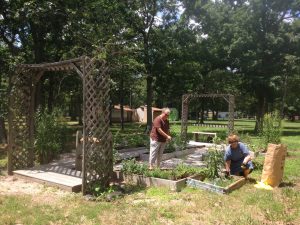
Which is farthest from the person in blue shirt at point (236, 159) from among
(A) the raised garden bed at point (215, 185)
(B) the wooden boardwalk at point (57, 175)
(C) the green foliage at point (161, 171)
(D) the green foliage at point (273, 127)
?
(D) the green foliage at point (273, 127)

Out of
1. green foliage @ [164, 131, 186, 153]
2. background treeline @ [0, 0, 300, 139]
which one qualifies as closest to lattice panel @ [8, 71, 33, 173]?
green foliage @ [164, 131, 186, 153]

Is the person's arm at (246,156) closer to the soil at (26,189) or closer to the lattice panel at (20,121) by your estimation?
the soil at (26,189)

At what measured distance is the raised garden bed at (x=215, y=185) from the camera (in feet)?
24.6

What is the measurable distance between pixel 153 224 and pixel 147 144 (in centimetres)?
864

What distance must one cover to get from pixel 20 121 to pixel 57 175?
1982 millimetres

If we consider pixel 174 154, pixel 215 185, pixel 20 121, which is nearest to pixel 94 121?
pixel 215 185

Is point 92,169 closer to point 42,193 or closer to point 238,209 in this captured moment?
point 42,193

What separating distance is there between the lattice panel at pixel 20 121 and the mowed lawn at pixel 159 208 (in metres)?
2.16

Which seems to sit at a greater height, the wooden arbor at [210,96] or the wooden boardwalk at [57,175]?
the wooden arbor at [210,96]

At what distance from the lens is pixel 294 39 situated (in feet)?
80.5

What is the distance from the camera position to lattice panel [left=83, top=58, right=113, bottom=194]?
7492mm

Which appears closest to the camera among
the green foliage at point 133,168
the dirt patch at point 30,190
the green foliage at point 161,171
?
the dirt patch at point 30,190

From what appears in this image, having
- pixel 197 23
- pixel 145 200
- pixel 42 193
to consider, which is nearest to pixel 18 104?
pixel 42 193

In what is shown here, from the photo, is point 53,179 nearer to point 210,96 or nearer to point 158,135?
point 158,135
